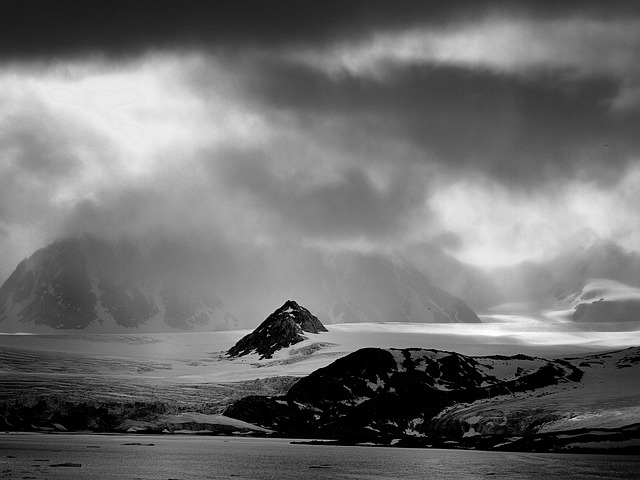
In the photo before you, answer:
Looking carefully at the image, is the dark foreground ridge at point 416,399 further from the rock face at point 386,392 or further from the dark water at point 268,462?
the dark water at point 268,462

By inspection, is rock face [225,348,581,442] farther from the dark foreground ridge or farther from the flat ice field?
the flat ice field

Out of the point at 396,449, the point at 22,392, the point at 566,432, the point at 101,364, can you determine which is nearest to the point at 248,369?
the point at 101,364

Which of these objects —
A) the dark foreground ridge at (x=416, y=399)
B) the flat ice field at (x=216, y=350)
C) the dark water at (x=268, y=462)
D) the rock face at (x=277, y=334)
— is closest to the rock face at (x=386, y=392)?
the dark foreground ridge at (x=416, y=399)

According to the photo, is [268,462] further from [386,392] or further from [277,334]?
[277,334]

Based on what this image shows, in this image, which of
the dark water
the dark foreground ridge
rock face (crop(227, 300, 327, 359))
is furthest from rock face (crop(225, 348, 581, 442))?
rock face (crop(227, 300, 327, 359))

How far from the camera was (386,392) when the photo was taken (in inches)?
4744

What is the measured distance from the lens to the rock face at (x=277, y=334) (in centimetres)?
17800

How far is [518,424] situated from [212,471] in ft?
151

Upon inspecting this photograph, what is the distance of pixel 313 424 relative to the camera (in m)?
119

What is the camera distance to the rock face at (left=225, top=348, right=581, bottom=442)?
11619 cm

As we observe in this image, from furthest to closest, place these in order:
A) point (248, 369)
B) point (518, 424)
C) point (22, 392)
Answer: point (248, 369), point (22, 392), point (518, 424)

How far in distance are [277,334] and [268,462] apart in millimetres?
109100

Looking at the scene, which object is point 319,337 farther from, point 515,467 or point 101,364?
point 515,467

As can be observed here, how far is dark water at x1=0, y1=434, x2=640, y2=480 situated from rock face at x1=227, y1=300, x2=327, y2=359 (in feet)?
253
